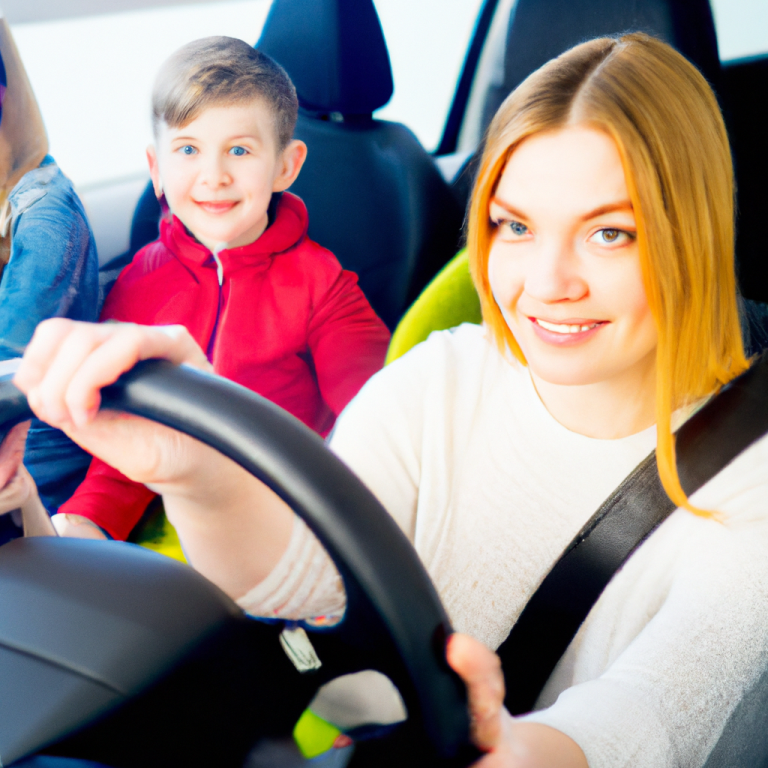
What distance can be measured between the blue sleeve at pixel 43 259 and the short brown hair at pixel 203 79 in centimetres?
11

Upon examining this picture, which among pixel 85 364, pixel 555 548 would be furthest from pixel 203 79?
pixel 555 548

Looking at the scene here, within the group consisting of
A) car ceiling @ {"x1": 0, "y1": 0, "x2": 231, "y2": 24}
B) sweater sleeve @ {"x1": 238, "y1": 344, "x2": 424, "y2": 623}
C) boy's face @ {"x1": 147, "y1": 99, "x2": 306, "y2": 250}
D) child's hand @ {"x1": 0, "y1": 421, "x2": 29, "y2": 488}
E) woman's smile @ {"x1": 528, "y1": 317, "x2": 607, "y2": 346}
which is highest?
car ceiling @ {"x1": 0, "y1": 0, "x2": 231, "y2": 24}

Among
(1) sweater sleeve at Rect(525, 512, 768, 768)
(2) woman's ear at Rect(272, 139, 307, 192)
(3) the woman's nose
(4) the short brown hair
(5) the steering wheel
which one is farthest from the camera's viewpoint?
(2) woman's ear at Rect(272, 139, 307, 192)

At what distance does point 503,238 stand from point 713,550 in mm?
288

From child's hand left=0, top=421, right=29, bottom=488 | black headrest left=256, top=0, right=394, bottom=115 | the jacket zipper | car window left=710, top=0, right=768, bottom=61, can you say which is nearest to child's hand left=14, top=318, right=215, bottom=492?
child's hand left=0, top=421, right=29, bottom=488

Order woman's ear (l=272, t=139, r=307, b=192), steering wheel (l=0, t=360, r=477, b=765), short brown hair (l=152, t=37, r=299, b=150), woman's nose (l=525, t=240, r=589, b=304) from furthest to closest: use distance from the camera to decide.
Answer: woman's ear (l=272, t=139, r=307, b=192)
short brown hair (l=152, t=37, r=299, b=150)
woman's nose (l=525, t=240, r=589, b=304)
steering wheel (l=0, t=360, r=477, b=765)

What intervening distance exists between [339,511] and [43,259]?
44 centimetres

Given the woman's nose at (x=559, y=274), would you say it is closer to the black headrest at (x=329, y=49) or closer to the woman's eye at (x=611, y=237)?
the woman's eye at (x=611, y=237)

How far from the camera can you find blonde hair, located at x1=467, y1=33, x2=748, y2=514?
1.67ft

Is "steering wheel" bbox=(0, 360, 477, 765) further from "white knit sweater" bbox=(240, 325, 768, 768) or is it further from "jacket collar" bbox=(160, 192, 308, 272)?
"jacket collar" bbox=(160, 192, 308, 272)

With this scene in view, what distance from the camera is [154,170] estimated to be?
2.28 feet

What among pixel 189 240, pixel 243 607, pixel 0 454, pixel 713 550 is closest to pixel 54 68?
pixel 189 240

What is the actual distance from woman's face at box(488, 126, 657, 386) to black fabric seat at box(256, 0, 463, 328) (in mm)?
348

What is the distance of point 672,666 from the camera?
18.1 inches
